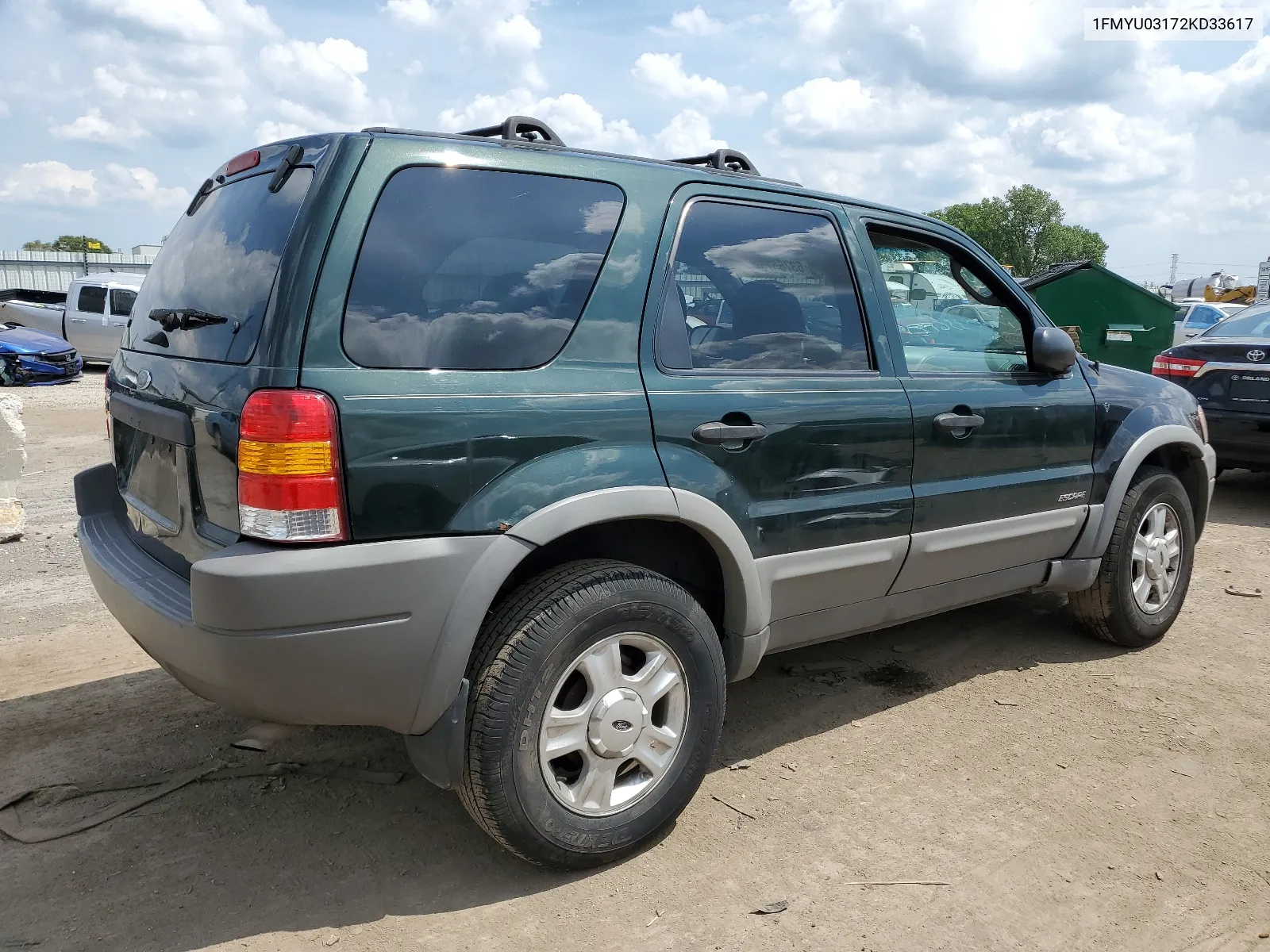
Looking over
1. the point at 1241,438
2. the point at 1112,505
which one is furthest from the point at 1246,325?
the point at 1112,505

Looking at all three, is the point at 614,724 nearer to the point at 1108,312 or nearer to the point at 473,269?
the point at 473,269

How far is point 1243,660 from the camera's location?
441cm

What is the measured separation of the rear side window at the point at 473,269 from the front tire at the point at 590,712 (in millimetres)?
644

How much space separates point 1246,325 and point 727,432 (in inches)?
280

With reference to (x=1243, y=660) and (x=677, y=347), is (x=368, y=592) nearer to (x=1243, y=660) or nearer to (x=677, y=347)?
(x=677, y=347)

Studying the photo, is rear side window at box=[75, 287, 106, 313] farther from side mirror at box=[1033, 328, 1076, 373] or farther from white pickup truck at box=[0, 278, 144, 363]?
side mirror at box=[1033, 328, 1076, 373]

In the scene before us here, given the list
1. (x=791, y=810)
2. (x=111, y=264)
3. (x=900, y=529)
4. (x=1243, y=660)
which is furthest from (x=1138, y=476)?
(x=111, y=264)

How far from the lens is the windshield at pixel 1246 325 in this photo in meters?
7.89

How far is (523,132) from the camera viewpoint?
9.52ft

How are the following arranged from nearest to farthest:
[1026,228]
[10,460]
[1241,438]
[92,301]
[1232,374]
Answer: [10,460] < [1241,438] < [1232,374] < [92,301] < [1026,228]

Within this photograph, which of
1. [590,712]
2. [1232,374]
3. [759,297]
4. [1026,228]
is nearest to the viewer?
[590,712]

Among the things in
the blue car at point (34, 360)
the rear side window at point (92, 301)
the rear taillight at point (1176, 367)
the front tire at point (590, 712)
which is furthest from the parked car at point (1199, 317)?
the front tire at point (590, 712)

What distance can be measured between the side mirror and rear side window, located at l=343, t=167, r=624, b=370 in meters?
1.94

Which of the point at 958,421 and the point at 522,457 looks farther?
the point at 958,421
